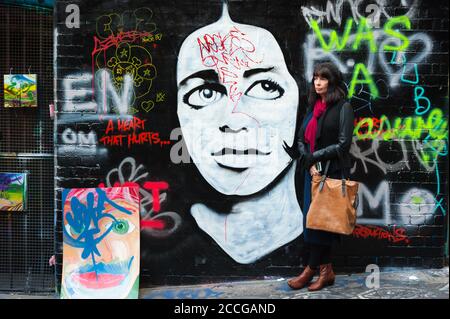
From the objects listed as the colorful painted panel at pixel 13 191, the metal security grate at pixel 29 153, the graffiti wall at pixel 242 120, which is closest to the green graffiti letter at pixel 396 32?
the graffiti wall at pixel 242 120

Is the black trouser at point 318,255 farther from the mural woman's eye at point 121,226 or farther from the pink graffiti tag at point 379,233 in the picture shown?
the mural woman's eye at point 121,226

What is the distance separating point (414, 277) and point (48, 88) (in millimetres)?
4035

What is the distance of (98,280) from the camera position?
521cm

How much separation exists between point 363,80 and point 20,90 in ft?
11.0

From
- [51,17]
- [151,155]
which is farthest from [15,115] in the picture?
[151,155]

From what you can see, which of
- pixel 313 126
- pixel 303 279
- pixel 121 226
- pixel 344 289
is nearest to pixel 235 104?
pixel 313 126

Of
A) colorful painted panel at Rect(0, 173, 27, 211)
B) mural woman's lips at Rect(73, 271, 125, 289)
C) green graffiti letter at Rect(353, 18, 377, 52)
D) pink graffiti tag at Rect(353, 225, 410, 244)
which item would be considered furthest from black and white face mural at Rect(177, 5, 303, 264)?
colorful painted panel at Rect(0, 173, 27, 211)

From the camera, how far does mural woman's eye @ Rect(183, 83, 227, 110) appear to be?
538 cm

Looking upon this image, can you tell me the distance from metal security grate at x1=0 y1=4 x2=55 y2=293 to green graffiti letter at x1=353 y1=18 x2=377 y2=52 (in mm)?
2997

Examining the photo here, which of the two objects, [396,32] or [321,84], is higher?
[396,32]

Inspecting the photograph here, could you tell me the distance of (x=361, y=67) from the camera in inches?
211

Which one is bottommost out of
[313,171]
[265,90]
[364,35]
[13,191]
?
[13,191]

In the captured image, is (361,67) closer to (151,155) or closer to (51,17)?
(151,155)

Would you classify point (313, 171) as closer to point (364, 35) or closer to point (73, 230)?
point (364, 35)
